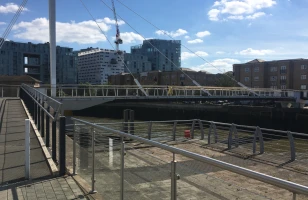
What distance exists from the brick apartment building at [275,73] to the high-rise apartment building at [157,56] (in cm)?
6159

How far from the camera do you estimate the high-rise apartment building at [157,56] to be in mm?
157000

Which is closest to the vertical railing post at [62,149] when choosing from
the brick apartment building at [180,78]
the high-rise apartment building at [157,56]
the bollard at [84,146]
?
the bollard at [84,146]

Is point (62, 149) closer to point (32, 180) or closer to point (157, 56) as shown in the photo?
point (32, 180)

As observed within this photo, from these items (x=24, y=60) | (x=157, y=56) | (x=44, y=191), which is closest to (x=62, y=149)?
(x=44, y=191)

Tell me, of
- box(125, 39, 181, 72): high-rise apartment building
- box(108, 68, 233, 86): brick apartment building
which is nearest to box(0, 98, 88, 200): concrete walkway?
box(108, 68, 233, 86): brick apartment building

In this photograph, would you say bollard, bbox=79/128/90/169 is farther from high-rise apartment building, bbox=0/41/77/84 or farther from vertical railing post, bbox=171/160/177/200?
high-rise apartment building, bbox=0/41/77/84

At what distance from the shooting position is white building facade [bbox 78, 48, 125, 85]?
137 metres

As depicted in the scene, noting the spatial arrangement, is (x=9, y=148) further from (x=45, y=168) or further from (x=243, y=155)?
(x=243, y=155)

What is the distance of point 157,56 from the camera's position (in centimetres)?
16600

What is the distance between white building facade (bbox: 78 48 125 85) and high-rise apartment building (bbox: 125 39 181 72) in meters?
8.73

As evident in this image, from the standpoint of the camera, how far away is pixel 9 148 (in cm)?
789

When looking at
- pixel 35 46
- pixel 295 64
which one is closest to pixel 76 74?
pixel 35 46

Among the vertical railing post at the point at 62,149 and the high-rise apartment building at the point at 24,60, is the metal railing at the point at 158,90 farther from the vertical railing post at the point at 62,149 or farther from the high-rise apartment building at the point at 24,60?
the high-rise apartment building at the point at 24,60

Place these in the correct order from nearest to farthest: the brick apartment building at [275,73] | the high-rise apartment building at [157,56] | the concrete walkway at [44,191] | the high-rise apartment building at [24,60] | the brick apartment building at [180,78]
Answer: the concrete walkway at [44,191], the brick apartment building at [275,73], the brick apartment building at [180,78], the high-rise apartment building at [24,60], the high-rise apartment building at [157,56]
